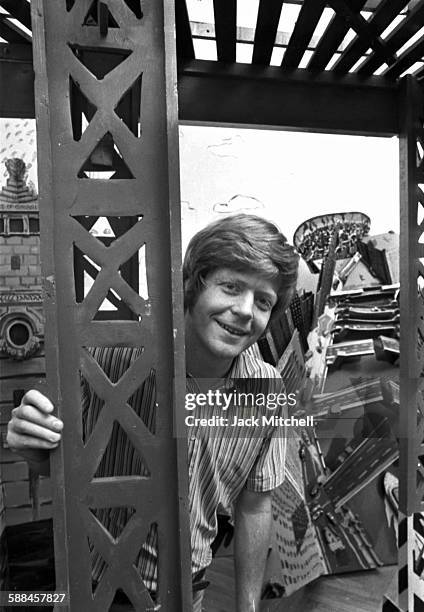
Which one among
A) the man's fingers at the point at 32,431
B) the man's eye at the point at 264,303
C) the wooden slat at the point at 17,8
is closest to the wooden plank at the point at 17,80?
the wooden slat at the point at 17,8

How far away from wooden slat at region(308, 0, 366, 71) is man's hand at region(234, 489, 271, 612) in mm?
2937

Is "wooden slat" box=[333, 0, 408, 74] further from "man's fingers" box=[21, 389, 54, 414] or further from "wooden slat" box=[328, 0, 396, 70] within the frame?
"man's fingers" box=[21, 389, 54, 414]

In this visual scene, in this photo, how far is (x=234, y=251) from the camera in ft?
13.0

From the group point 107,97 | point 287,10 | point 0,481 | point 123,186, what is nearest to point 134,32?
point 107,97

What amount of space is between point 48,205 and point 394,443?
4.50m

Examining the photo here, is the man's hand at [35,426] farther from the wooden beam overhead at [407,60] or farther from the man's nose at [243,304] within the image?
the wooden beam overhead at [407,60]

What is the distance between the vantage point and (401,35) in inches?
123

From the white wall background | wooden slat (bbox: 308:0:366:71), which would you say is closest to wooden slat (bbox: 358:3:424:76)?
wooden slat (bbox: 308:0:366:71)

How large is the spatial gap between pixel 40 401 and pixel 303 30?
8.86 ft

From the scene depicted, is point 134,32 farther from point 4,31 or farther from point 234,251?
point 234,251

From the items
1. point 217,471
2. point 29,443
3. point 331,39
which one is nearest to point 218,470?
point 217,471

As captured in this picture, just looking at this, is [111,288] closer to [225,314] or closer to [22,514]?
[225,314]

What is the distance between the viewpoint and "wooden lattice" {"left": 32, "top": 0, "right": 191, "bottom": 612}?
1.62 meters

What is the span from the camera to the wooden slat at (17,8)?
2.70 meters
